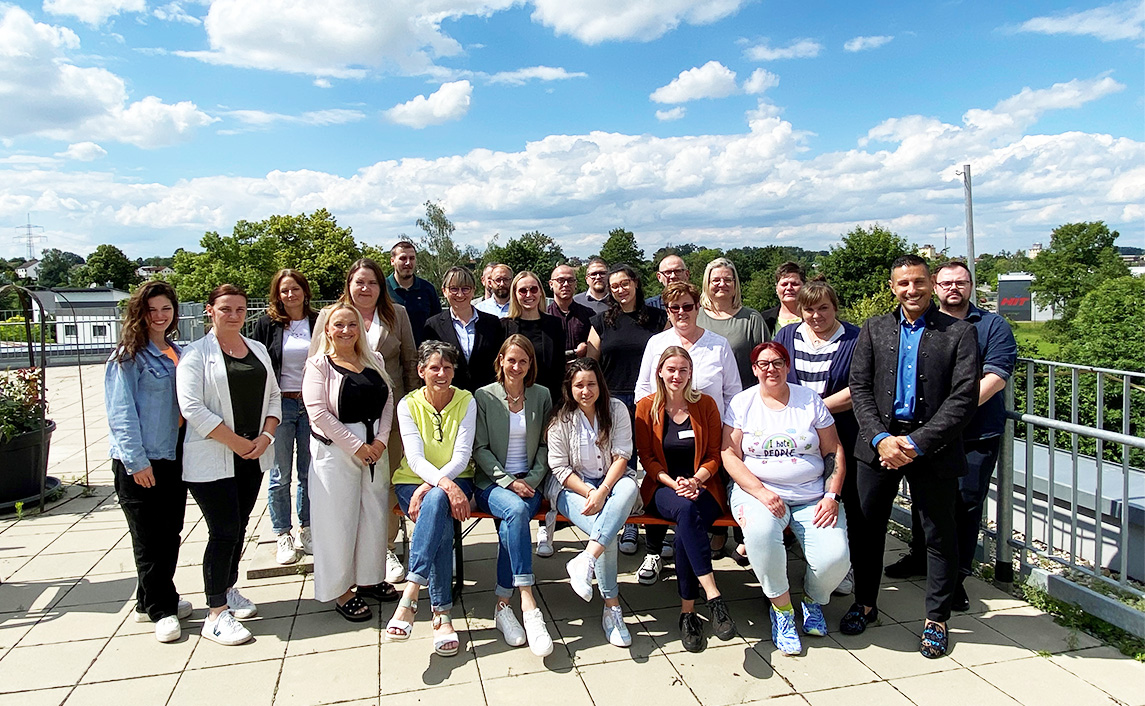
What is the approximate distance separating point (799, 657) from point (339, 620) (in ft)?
7.39

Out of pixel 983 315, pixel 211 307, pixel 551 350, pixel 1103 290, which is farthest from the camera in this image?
pixel 1103 290

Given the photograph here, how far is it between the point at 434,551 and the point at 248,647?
977 mm

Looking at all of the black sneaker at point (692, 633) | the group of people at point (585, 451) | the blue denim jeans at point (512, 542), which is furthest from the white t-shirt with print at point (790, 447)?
the blue denim jeans at point (512, 542)

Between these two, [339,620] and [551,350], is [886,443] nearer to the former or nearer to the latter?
[551,350]

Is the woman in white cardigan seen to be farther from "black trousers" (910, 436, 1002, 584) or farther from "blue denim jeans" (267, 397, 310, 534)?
"black trousers" (910, 436, 1002, 584)

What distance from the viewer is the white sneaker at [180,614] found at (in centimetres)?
351

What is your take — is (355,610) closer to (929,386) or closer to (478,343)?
(478,343)

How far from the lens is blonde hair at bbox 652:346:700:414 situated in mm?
3592

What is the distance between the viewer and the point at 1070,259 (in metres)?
45.2

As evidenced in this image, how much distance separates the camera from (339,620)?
353 centimetres

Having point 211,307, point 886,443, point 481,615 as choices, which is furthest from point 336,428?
point 886,443

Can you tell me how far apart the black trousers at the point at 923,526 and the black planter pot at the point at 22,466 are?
566 cm

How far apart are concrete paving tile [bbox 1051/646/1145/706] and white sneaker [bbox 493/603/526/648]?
7.80 feet

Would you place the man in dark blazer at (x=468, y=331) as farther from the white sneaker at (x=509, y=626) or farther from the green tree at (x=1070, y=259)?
the green tree at (x=1070, y=259)
